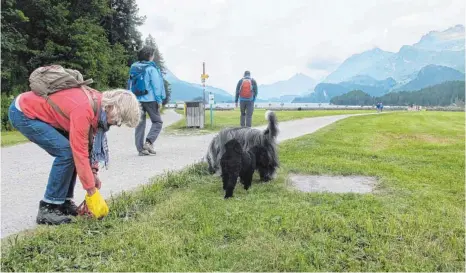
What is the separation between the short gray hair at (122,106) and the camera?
12.0ft

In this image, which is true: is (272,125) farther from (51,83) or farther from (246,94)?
(246,94)

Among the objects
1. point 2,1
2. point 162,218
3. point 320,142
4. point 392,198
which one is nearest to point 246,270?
point 162,218

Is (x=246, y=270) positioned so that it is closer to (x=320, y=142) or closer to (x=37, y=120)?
(x=37, y=120)

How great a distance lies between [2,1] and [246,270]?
22142 millimetres

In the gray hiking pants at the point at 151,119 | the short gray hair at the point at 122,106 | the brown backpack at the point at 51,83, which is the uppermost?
the brown backpack at the point at 51,83

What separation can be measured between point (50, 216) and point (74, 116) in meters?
0.99

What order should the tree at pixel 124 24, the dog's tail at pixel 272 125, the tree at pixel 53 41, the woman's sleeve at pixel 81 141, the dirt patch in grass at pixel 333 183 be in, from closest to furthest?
the woman's sleeve at pixel 81 141 < the dirt patch in grass at pixel 333 183 < the dog's tail at pixel 272 125 < the tree at pixel 53 41 < the tree at pixel 124 24

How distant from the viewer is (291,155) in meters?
7.82

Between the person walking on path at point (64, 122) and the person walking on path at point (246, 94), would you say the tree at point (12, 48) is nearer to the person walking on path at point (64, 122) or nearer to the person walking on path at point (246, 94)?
the person walking on path at point (246, 94)

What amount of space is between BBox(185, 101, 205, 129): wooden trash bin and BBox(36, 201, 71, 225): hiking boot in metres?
11.4

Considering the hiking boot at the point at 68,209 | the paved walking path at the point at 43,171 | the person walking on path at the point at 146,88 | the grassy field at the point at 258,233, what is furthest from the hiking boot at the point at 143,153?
the hiking boot at the point at 68,209

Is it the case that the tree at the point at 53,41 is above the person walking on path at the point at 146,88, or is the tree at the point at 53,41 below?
above

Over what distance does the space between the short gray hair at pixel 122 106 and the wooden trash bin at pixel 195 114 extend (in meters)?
11.3

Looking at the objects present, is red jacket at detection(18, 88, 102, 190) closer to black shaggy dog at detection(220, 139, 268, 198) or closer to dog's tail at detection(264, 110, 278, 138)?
black shaggy dog at detection(220, 139, 268, 198)
